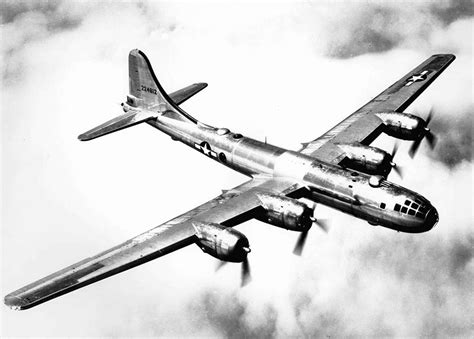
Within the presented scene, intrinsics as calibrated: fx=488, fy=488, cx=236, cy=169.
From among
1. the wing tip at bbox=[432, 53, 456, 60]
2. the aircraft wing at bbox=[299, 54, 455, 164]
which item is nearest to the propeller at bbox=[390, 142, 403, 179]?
the aircraft wing at bbox=[299, 54, 455, 164]

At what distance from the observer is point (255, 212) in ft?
93.8

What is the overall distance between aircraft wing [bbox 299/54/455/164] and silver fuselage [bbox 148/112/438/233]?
8.46 ft

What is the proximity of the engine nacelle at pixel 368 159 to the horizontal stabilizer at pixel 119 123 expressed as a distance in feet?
51.6

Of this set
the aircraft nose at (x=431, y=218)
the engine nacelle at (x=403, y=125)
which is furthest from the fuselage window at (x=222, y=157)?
the aircraft nose at (x=431, y=218)

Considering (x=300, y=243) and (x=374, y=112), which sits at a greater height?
(x=374, y=112)

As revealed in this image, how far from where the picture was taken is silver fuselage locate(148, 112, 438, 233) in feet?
88.3

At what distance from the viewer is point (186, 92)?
41.0 meters

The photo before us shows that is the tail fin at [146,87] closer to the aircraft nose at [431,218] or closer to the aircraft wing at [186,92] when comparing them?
the aircraft wing at [186,92]

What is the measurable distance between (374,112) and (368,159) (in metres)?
6.54

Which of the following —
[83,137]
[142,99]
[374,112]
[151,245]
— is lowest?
[151,245]

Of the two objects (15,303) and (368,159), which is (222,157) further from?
(15,303)

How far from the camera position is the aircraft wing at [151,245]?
23781 mm

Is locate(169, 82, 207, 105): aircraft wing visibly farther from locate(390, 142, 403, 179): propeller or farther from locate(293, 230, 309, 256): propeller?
locate(293, 230, 309, 256): propeller

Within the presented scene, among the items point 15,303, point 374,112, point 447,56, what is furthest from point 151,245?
point 447,56
